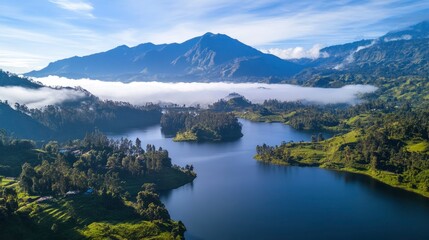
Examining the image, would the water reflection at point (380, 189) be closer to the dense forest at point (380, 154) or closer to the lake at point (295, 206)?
the lake at point (295, 206)

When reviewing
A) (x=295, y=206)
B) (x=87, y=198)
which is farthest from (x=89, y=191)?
(x=295, y=206)

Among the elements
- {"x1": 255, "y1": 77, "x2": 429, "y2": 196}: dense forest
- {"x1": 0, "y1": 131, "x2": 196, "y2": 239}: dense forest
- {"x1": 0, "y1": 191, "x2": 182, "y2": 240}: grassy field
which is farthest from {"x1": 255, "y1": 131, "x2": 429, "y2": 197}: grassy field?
{"x1": 0, "y1": 191, "x2": 182, "y2": 240}: grassy field

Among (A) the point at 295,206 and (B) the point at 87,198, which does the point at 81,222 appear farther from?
(A) the point at 295,206

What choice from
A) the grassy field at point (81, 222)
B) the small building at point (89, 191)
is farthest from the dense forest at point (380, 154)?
the small building at point (89, 191)

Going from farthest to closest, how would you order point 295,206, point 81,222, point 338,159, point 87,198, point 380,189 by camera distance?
point 338,159 → point 380,189 → point 295,206 → point 87,198 → point 81,222

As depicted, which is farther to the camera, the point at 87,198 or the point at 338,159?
the point at 338,159

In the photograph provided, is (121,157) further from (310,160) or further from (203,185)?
(310,160)

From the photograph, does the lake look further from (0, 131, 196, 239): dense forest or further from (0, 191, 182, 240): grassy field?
(0, 191, 182, 240): grassy field
